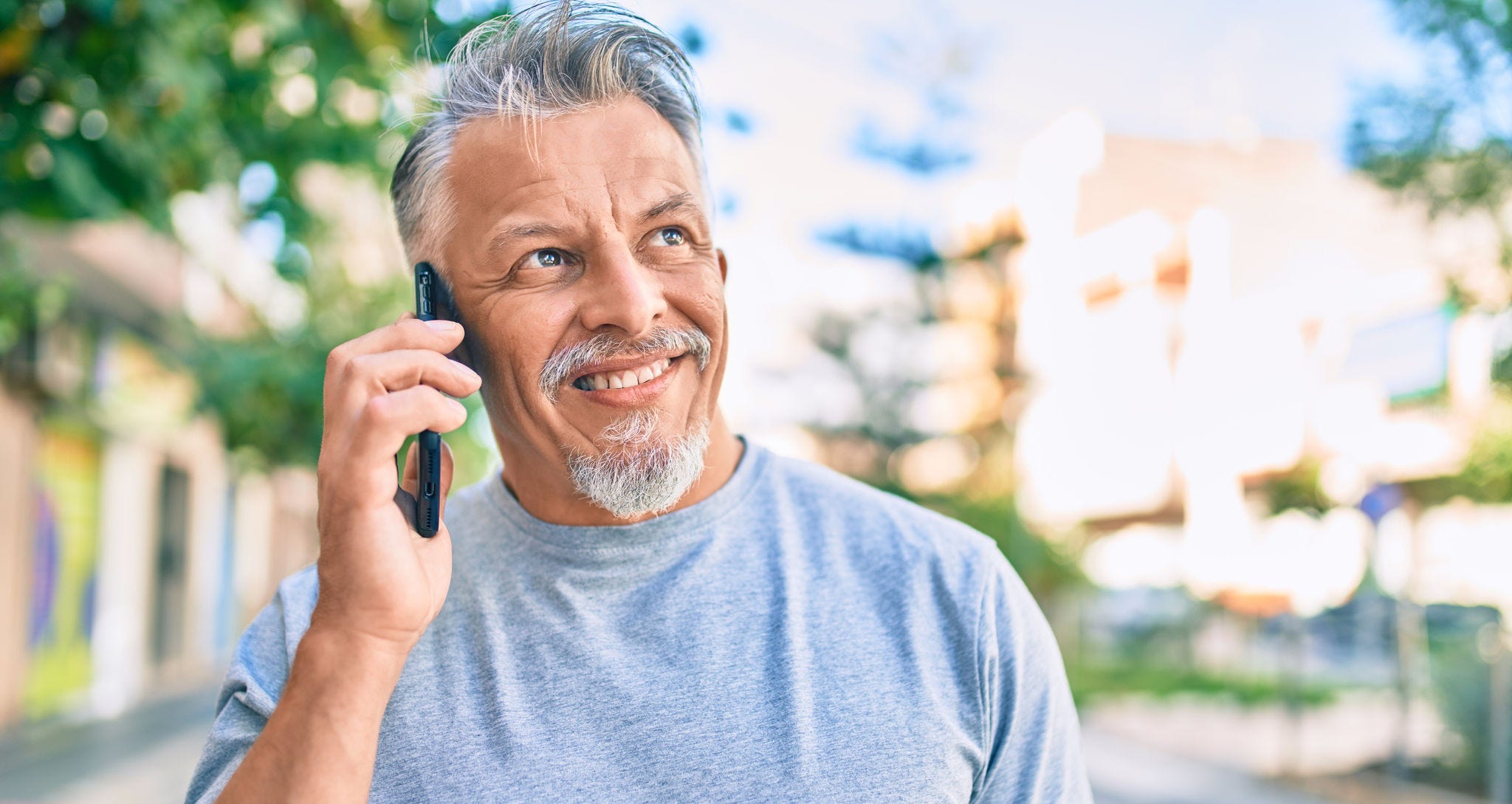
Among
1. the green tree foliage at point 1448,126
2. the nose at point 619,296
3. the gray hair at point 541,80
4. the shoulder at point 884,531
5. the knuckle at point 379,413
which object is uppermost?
the green tree foliage at point 1448,126

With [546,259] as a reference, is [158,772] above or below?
below

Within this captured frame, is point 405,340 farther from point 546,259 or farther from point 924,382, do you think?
point 924,382

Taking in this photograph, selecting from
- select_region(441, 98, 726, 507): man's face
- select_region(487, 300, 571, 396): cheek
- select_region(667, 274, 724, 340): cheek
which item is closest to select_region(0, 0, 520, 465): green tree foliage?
select_region(441, 98, 726, 507): man's face

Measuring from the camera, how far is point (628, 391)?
5.70 ft

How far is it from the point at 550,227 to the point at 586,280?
0.29 feet

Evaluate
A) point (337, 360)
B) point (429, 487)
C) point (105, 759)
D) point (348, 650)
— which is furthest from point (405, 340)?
point (105, 759)

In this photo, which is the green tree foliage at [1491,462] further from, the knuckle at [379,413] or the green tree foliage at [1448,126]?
the knuckle at [379,413]

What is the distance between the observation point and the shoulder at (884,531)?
173 centimetres

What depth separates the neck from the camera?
178 cm

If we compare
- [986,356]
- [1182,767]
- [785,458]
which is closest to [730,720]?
[785,458]

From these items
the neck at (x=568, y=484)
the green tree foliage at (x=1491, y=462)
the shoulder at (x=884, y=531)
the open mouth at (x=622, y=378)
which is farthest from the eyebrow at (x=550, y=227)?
the green tree foliage at (x=1491, y=462)

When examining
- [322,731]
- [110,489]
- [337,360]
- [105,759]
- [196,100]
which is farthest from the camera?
[110,489]

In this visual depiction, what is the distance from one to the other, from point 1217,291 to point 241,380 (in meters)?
28.8

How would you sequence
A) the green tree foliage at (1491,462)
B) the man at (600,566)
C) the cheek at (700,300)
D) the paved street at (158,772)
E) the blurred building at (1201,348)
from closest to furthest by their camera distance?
the man at (600,566)
the cheek at (700,300)
the paved street at (158,772)
the green tree foliage at (1491,462)
the blurred building at (1201,348)
